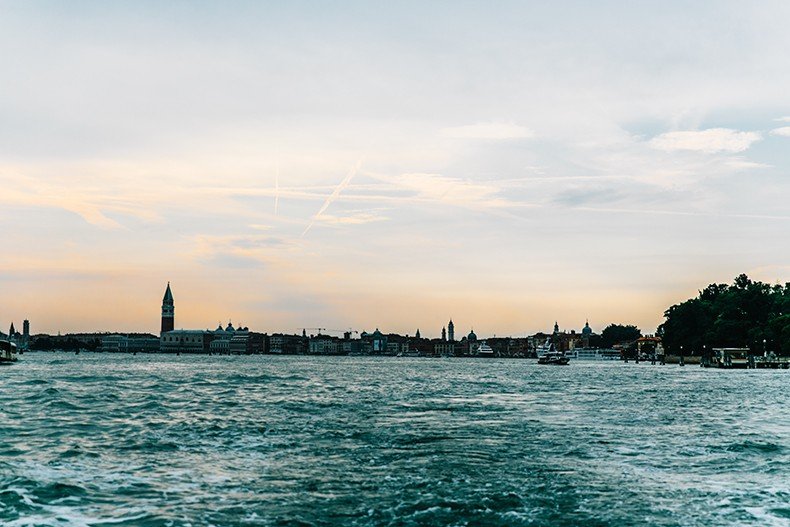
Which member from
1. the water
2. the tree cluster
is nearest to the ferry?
the water

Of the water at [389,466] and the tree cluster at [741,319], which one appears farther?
the tree cluster at [741,319]

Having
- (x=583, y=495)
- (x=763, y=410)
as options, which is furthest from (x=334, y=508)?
(x=763, y=410)

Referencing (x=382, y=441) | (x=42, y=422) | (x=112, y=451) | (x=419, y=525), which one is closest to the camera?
(x=419, y=525)

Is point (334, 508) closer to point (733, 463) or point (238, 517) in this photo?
point (238, 517)

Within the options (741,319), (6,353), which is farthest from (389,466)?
(741,319)

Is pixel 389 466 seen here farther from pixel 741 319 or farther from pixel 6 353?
pixel 741 319

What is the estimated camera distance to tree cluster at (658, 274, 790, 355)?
15512cm

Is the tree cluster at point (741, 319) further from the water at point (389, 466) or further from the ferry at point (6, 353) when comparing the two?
the ferry at point (6, 353)

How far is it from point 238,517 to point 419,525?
4.18m

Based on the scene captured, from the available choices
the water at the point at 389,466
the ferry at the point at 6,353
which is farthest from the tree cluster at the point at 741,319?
the ferry at the point at 6,353

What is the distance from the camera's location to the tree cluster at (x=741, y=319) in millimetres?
155125

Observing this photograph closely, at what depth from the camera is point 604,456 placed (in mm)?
27891

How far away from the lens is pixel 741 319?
166625mm

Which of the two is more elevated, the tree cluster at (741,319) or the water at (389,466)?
the tree cluster at (741,319)
